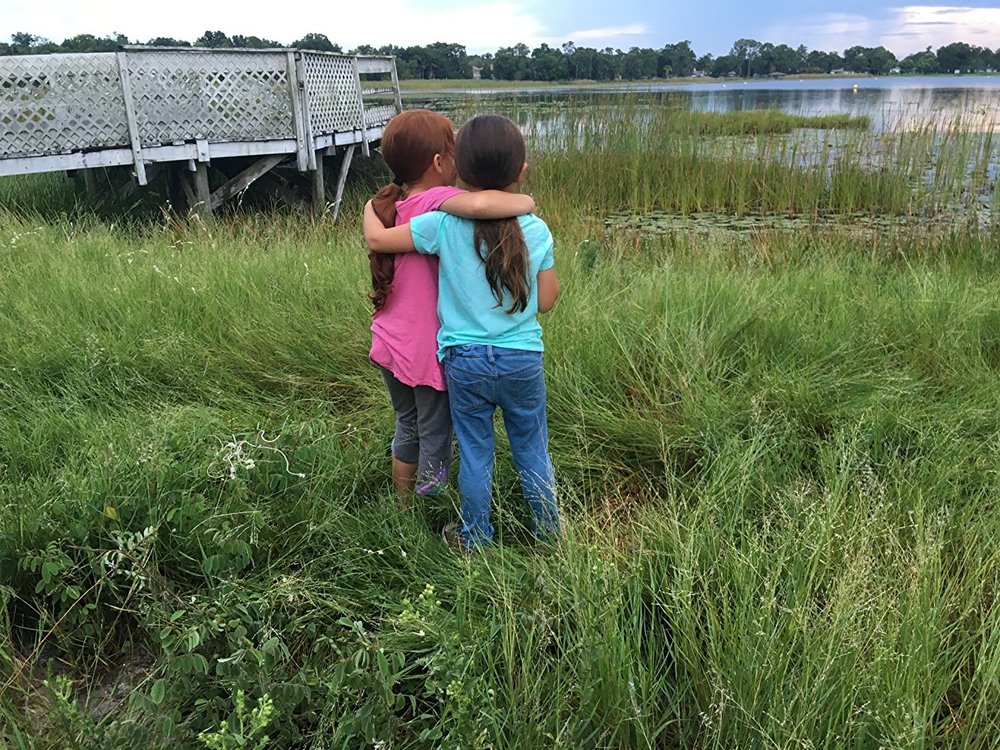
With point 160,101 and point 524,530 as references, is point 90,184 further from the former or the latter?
point 524,530

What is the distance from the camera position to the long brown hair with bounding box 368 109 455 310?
1.95 metres

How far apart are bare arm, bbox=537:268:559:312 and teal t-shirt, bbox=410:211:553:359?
22 mm

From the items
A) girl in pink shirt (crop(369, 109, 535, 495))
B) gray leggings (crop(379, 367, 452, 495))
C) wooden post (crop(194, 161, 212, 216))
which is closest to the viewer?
girl in pink shirt (crop(369, 109, 535, 495))

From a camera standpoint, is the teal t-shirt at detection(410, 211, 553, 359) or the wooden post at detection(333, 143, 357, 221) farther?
the wooden post at detection(333, 143, 357, 221)

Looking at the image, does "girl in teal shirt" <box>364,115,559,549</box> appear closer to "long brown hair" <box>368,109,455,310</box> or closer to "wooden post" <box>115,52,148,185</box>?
"long brown hair" <box>368,109,455,310</box>

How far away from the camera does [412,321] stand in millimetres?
2076

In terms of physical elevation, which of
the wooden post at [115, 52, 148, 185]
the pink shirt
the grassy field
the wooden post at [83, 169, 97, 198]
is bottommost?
the grassy field

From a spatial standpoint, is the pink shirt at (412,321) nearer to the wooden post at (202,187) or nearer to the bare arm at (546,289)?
the bare arm at (546,289)

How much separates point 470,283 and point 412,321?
257mm

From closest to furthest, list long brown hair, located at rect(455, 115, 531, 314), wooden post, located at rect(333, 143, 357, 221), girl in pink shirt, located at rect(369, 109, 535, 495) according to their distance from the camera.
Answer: long brown hair, located at rect(455, 115, 531, 314) < girl in pink shirt, located at rect(369, 109, 535, 495) < wooden post, located at rect(333, 143, 357, 221)

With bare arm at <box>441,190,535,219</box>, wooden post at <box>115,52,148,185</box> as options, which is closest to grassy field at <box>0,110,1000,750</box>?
bare arm at <box>441,190,535,219</box>

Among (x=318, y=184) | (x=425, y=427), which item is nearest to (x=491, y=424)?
(x=425, y=427)

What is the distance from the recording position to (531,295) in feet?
6.38

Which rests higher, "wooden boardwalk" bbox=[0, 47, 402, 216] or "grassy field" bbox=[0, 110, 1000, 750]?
"wooden boardwalk" bbox=[0, 47, 402, 216]
